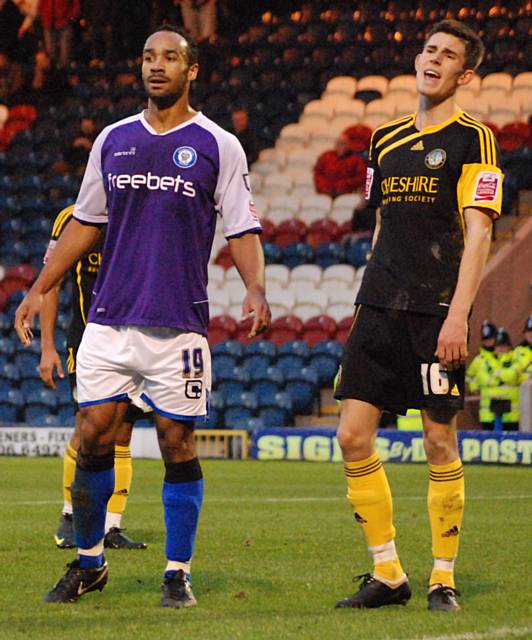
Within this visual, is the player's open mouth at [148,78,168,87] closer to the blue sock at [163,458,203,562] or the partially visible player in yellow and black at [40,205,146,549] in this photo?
the blue sock at [163,458,203,562]

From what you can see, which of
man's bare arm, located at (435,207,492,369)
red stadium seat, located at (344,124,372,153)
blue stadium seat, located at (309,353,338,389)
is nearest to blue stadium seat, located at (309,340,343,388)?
blue stadium seat, located at (309,353,338,389)

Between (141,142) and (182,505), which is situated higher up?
(141,142)

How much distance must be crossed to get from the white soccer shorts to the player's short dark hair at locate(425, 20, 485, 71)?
159 centimetres

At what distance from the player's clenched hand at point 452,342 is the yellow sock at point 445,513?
542 millimetres

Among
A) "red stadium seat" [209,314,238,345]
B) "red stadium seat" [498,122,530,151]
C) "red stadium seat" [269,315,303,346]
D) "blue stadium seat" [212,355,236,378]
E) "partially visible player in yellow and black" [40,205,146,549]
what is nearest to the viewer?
"partially visible player in yellow and black" [40,205,146,549]

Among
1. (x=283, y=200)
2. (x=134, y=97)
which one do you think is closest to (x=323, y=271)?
(x=283, y=200)

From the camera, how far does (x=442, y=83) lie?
19.6 feet

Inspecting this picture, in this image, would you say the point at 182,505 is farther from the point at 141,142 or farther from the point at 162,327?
the point at 141,142

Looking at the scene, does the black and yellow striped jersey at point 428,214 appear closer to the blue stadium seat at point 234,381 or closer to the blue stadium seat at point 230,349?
the blue stadium seat at point 234,381

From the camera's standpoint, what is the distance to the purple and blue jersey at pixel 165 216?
19.2ft

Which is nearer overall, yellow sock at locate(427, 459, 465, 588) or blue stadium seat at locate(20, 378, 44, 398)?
yellow sock at locate(427, 459, 465, 588)

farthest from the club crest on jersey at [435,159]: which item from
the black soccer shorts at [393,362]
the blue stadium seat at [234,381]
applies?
the blue stadium seat at [234,381]

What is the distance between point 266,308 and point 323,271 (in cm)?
1662

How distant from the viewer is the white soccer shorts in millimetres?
5875
